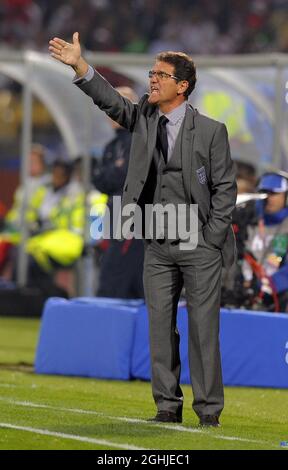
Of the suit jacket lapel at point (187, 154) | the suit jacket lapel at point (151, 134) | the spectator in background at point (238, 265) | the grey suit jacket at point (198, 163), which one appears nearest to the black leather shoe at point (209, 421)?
the grey suit jacket at point (198, 163)

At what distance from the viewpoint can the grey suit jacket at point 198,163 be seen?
7.89 metres

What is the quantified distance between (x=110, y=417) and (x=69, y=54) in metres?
2.17

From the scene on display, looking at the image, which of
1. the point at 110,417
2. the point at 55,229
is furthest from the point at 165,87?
the point at 55,229

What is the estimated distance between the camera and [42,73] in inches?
743

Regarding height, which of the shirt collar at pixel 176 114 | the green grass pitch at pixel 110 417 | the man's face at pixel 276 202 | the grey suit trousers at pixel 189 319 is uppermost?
Result: the shirt collar at pixel 176 114

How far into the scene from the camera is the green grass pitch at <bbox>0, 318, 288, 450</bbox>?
279 inches

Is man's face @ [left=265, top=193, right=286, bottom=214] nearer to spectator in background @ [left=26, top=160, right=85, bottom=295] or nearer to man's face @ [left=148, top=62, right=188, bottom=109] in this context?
man's face @ [left=148, top=62, right=188, bottom=109]

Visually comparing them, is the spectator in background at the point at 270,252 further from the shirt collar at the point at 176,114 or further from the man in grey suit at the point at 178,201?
the shirt collar at the point at 176,114

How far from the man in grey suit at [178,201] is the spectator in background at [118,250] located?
5122 millimetres

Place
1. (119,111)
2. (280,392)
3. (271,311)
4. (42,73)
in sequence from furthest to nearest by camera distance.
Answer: (42,73) < (271,311) < (280,392) < (119,111)

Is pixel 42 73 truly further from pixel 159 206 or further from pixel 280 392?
pixel 159 206

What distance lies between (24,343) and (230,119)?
388 centimetres

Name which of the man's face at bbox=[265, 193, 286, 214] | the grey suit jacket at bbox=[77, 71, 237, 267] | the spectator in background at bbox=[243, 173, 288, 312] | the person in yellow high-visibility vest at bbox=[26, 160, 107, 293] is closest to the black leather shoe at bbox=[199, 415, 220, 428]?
the grey suit jacket at bbox=[77, 71, 237, 267]

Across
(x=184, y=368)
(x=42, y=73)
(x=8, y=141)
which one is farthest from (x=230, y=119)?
(x=8, y=141)
